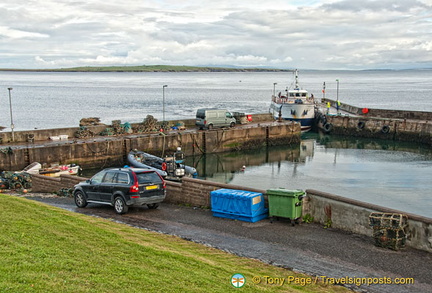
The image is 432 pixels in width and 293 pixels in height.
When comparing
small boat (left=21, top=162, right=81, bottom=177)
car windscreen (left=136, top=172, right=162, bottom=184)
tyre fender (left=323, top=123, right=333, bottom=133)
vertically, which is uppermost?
car windscreen (left=136, top=172, right=162, bottom=184)

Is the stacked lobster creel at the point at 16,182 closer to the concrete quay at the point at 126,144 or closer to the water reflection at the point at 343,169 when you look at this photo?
the concrete quay at the point at 126,144

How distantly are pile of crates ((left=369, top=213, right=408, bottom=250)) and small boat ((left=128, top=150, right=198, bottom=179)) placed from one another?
14.8m

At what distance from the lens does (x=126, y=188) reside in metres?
16.0

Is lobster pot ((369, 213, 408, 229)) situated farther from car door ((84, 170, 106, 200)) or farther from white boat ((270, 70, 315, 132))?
white boat ((270, 70, 315, 132))

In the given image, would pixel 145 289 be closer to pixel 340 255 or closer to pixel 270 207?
pixel 340 255

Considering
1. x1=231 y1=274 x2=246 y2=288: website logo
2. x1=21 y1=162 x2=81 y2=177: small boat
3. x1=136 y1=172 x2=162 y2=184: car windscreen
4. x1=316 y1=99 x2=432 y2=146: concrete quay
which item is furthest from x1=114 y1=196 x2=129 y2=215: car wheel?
x1=316 y1=99 x2=432 y2=146: concrete quay

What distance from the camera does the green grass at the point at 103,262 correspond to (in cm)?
780

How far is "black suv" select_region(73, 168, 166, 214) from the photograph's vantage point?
52.2ft

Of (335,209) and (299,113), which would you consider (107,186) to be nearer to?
(335,209)

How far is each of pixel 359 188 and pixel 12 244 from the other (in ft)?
87.1

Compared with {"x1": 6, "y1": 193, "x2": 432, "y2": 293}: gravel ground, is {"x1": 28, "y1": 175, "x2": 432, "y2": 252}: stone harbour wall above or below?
above

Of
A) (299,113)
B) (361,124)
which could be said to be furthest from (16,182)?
(361,124)

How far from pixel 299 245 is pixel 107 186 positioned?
24.2ft

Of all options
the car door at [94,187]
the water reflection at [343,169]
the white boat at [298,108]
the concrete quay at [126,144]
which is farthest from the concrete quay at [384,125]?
the car door at [94,187]
